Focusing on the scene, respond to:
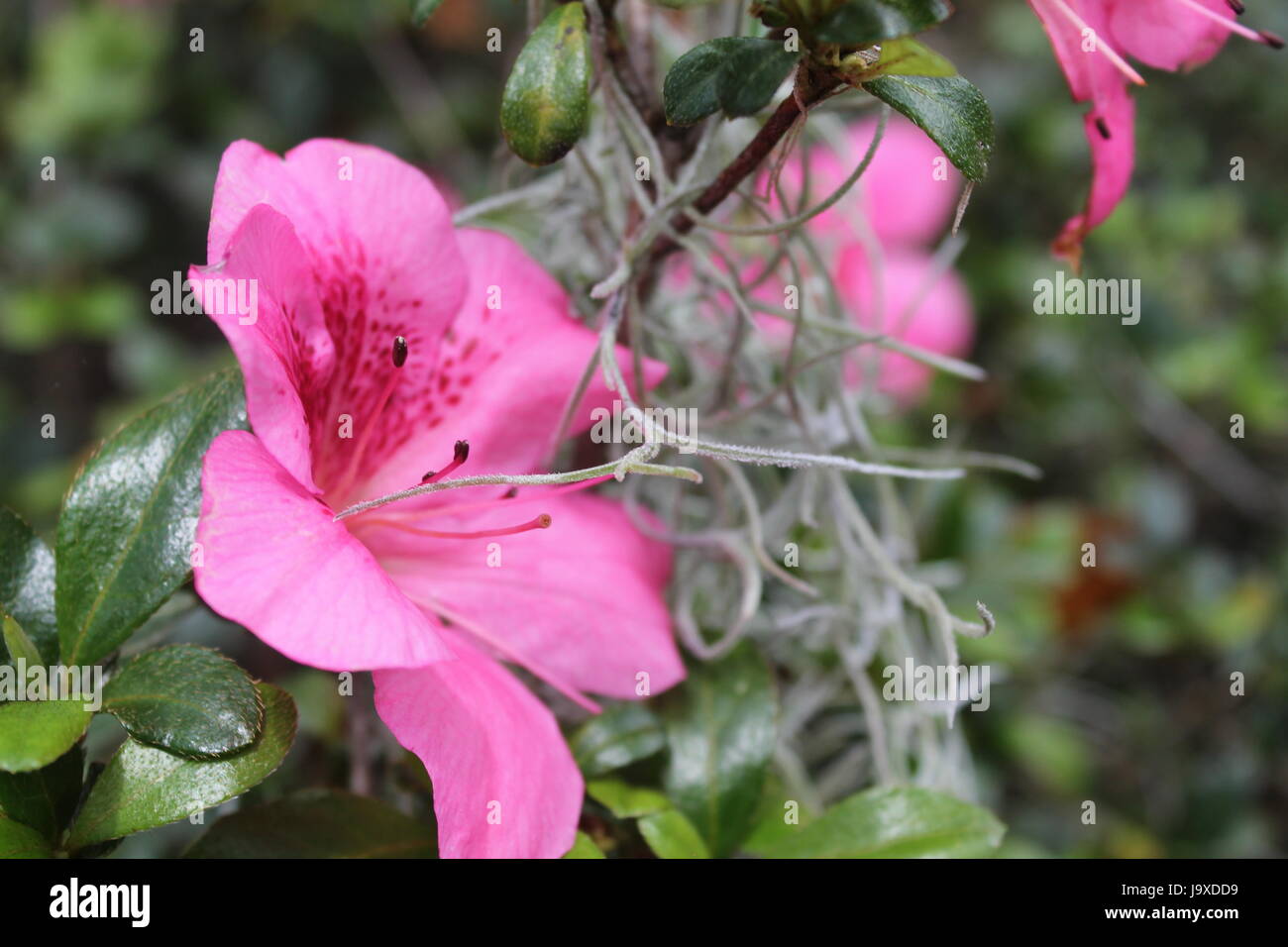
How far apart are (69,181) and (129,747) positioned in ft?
4.49

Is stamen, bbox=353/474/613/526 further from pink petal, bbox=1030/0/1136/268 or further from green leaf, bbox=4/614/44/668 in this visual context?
pink petal, bbox=1030/0/1136/268

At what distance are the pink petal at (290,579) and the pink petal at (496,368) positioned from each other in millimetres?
202

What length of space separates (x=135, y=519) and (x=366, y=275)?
0.21 metres

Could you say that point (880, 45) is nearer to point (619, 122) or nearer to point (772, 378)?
point (619, 122)

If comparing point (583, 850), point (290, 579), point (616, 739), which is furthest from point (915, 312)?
point (290, 579)

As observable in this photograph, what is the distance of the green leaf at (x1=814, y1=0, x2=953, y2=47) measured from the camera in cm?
57

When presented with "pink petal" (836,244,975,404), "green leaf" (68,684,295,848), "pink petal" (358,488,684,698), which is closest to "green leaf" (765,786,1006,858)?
"pink petal" (358,488,684,698)

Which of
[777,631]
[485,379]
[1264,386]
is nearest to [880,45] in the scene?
[485,379]

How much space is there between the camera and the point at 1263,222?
177 centimetres

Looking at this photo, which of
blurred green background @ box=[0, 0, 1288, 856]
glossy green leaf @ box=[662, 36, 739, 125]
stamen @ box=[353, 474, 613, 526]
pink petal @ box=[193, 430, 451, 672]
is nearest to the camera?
pink petal @ box=[193, 430, 451, 672]

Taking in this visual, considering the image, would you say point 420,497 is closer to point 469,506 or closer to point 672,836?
point 469,506

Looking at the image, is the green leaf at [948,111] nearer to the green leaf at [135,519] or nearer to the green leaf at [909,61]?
the green leaf at [909,61]

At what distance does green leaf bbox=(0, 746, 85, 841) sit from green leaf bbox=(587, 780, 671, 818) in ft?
1.06

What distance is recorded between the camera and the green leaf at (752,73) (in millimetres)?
639
